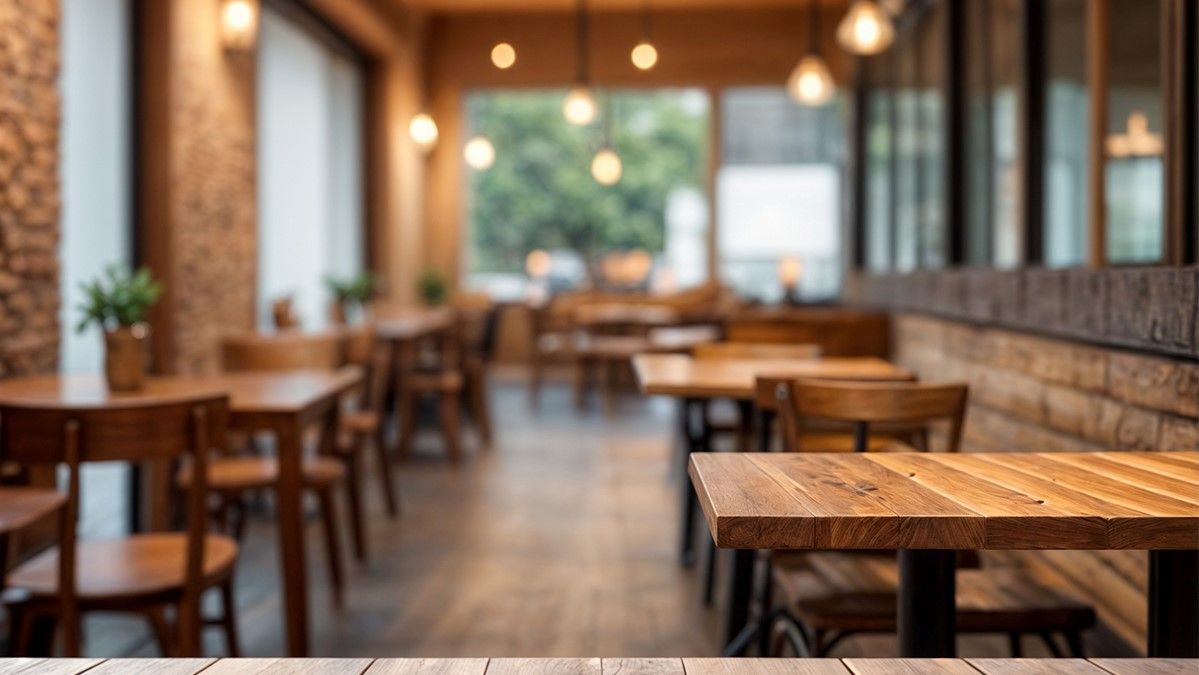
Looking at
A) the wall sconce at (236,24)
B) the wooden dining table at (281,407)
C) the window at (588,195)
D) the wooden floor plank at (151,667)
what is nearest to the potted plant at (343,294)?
the wall sconce at (236,24)

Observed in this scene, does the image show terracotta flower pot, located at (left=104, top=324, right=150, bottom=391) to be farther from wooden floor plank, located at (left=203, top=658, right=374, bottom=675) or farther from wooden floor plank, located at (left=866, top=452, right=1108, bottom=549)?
wooden floor plank, located at (left=866, top=452, right=1108, bottom=549)

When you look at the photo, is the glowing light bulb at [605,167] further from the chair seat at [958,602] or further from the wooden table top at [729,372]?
the chair seat at [958,602]

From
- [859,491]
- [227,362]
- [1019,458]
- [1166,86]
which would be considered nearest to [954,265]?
[1166,86]

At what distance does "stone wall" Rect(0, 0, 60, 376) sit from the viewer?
3531 millimetres

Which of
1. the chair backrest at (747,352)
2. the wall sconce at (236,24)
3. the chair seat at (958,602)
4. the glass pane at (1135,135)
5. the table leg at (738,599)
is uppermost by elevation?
the wall sconce at (236,24)

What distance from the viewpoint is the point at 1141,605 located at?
2760 millimetres

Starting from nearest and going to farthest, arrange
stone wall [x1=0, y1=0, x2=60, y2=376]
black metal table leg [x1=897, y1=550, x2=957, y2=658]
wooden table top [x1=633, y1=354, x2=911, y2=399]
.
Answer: black metal table leg [x1=897, y1=550, x2=957, y2=658] < wooden table top [x1=633, y1=354, x2=911, y2=399] < stone wall [x1=0, y1=0, x2=60, y2=376]

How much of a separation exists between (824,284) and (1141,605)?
876cm

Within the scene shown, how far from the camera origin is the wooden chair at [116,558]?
2.33 metres

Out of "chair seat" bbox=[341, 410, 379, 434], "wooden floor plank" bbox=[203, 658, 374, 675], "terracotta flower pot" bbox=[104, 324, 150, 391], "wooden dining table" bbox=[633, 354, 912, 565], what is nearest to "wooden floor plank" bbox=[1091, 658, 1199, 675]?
"wooden floor plank" bbox=[203, 658, 374, 675]

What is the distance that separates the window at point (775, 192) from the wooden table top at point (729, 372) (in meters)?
7.40

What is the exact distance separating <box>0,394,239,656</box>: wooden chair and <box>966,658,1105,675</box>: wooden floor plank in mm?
1736

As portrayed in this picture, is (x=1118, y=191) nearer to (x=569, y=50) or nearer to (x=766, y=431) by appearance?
(x=766, y=431)

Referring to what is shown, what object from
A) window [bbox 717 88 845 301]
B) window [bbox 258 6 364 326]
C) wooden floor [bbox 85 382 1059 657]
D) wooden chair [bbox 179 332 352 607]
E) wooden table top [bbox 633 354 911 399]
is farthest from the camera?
window [bbox 717 88 845 301]
